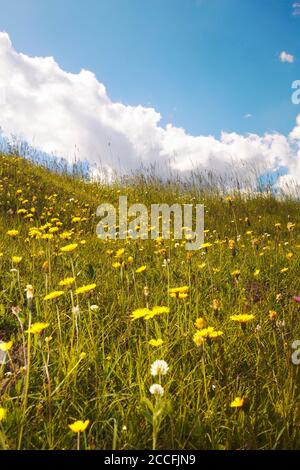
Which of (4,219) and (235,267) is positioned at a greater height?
(4,219)

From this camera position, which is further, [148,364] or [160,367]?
[148,364]

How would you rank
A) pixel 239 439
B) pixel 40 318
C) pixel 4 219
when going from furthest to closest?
1. pixel 4 219
2. pixel 40 318
3. pixel 239 439

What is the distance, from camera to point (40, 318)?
237cm

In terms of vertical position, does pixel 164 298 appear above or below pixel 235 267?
below

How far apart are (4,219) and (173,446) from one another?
4785 mm

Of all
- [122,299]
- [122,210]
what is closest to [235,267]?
[122,299]

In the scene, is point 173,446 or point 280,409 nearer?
point 173,446

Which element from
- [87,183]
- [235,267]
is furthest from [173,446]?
[87,183]

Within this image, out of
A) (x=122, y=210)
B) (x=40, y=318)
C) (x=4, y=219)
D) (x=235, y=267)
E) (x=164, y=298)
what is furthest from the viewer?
(x=122, y=210)
